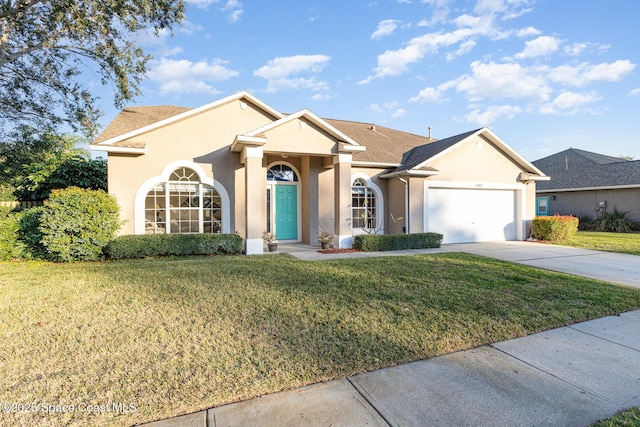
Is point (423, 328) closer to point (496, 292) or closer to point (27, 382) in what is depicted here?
point (496, 292)

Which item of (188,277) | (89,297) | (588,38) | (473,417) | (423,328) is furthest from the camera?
(588,38)

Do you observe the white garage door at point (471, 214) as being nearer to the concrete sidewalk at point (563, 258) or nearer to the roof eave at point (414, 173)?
the roof eave at point (414, 173)

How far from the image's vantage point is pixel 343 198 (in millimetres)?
11234

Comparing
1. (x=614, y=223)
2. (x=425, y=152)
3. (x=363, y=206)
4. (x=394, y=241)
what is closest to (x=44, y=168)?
(x=363, y=206)

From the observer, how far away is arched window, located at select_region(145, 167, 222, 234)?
10.4 meters

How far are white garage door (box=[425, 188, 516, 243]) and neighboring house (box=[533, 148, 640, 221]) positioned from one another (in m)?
10.4

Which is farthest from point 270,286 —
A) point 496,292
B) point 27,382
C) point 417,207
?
point 417,207

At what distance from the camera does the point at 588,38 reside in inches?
404

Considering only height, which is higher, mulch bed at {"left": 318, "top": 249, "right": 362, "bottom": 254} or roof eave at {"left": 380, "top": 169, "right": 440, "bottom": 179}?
roof eave at {"left": 380, "top": 169, "right": 440, "bottom": 179}

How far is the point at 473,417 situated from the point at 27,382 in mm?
3828

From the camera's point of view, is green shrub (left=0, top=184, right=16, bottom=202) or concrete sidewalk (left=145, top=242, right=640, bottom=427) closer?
concrete sidewalk (left=145, top=242, right=640, bottom=427)

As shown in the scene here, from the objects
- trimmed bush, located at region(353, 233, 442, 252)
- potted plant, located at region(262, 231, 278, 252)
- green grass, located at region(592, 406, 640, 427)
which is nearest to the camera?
green grass, located at region(592, 406, 640, 427)

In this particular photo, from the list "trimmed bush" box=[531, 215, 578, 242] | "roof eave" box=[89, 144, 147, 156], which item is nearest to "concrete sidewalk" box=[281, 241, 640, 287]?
"trimmed bush" box=[531, 215, 578, 242]

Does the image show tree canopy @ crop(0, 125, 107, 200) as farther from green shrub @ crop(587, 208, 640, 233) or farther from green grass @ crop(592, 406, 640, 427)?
green shrub @ crop(587, 208, 640, 233)
